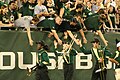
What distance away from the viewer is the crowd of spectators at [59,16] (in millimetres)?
13406

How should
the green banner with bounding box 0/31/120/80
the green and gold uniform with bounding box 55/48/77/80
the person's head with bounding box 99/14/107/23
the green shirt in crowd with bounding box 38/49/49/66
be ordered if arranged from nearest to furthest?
the green shirt in crowd with bounding box 38/49/49/66
the green banner with bounding box 0/31/120/80
the green and gold uniform with bounding box 55/48/77/80
the person's head with bounding box 99/14/107/23

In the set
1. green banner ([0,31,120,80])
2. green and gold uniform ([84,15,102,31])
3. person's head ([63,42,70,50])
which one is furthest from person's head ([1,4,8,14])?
green and gold uniform ([84,15,102,31])

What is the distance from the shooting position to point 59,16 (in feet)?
45.1

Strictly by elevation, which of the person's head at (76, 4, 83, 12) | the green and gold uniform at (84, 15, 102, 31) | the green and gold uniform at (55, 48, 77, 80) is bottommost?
the green and gold uniform at (55, 48, 77, 80)

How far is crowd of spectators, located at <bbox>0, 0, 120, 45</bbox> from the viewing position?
13406 mm

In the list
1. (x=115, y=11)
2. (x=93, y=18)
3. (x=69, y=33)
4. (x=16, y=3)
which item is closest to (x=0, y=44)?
(x=16, y=3)

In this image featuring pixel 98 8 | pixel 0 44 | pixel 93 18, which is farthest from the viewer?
pixel 98 8

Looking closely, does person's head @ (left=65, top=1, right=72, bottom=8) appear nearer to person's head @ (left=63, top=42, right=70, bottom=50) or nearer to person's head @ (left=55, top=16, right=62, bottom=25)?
person's head @ (left=55, top=16, right=62, bottom=25)

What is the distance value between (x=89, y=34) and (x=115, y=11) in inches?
62.7

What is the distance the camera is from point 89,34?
1450 centimetres

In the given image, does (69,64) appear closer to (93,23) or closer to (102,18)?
(93,23)

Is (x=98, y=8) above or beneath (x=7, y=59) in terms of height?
above

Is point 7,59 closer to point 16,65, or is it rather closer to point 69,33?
point 16,65

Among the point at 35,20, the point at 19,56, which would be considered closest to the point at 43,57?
the point at 19,56
